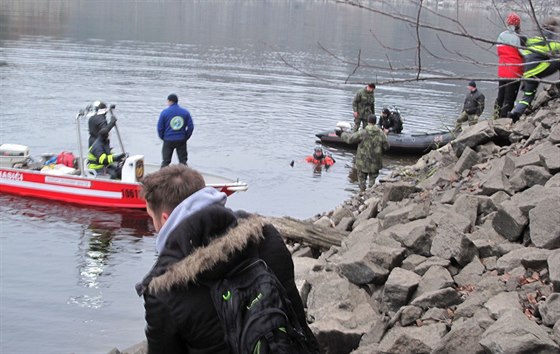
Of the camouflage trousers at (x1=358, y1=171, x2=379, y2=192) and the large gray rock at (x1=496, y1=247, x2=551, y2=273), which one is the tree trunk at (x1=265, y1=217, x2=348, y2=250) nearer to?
the large gray rock at (x1=496, y1=247, x2=551, y2=273)

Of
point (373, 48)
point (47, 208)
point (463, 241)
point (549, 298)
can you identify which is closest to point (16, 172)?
point (47, 208)

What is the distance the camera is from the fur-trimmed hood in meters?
3.11

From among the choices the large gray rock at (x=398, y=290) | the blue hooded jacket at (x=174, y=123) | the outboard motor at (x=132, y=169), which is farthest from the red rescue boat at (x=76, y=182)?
the large gray rock at (x=398, y=290)

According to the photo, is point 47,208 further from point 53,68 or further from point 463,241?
point 53,68

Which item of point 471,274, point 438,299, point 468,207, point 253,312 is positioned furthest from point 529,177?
point 253,312

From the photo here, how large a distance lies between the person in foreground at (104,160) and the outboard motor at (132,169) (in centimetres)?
35

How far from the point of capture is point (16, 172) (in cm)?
1474

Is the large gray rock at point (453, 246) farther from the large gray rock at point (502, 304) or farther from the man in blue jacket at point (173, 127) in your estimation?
the man in blue jacket at point (173, 127)

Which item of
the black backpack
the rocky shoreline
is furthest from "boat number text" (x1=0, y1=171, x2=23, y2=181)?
the black backpack

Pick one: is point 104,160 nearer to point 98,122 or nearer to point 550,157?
point 98,122

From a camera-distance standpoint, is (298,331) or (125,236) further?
(125,236)

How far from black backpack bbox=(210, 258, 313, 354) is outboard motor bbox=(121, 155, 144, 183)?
36.1 ft

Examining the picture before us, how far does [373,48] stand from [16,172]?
1530 inches

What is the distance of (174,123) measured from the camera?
15.0 m
